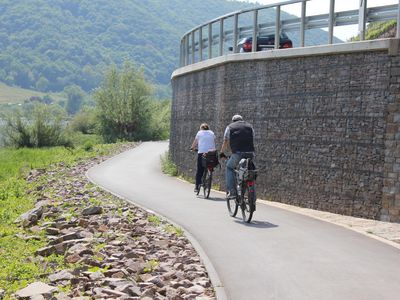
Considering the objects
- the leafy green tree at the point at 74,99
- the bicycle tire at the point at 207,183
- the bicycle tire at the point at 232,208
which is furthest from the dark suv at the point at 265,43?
the leafy green tree at the point at 74,99

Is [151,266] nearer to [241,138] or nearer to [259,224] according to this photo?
[259,224]

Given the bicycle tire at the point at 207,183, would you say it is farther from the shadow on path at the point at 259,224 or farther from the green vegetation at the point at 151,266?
the green vegetation at the point at 151,266

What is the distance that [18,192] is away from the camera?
22297mm

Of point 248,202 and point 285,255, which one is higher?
point 248,202

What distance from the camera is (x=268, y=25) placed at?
17.4 m

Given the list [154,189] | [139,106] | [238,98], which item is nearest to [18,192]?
[154,189]

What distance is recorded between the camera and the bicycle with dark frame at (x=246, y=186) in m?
11.6

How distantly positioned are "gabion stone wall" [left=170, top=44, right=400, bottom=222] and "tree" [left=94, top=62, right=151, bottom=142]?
39.6 metres

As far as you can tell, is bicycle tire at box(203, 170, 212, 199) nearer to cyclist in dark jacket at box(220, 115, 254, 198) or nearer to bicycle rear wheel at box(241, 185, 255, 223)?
cyclist in dark jacket at box(220, 115, 254, 198)

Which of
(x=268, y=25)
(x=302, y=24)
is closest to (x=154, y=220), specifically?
(x=302, y=24)

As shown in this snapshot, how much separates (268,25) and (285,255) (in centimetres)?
954

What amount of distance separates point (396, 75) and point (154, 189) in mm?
8009

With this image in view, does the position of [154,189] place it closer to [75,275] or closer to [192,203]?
[192,203]

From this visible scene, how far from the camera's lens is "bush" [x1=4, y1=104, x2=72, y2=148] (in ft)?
164
